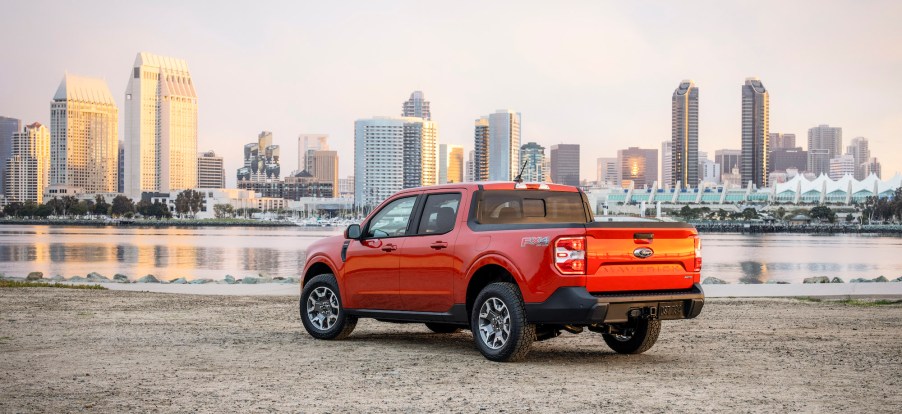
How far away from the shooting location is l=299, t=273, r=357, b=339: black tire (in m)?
12.9

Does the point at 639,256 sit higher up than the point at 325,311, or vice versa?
the point at 639,256

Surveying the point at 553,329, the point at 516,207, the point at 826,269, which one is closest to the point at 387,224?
the point at 516,207

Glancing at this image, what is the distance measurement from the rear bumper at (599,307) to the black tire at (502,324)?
0.14 meters

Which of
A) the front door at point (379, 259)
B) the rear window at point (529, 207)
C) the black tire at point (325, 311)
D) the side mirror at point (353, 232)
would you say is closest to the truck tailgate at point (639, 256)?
the rear window at point (529, 207)

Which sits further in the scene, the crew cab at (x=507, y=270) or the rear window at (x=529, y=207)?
the rear window at (x=529, y=207)

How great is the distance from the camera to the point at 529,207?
11.6 metres

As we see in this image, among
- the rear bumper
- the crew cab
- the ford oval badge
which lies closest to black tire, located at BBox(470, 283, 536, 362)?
the crew cab

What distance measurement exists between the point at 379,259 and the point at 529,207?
2.00m

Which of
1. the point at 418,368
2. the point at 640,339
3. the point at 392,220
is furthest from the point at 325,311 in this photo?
the point at 640,339

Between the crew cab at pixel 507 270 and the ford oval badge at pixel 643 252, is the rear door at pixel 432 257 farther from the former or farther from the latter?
the ford oval badge at pixel 643 252

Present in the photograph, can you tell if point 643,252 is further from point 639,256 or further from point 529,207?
point 529,207

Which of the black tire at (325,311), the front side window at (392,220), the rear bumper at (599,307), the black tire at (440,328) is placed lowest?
the black tire at (440,328)

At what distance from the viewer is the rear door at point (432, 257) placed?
1137cm

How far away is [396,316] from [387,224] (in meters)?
1.15
